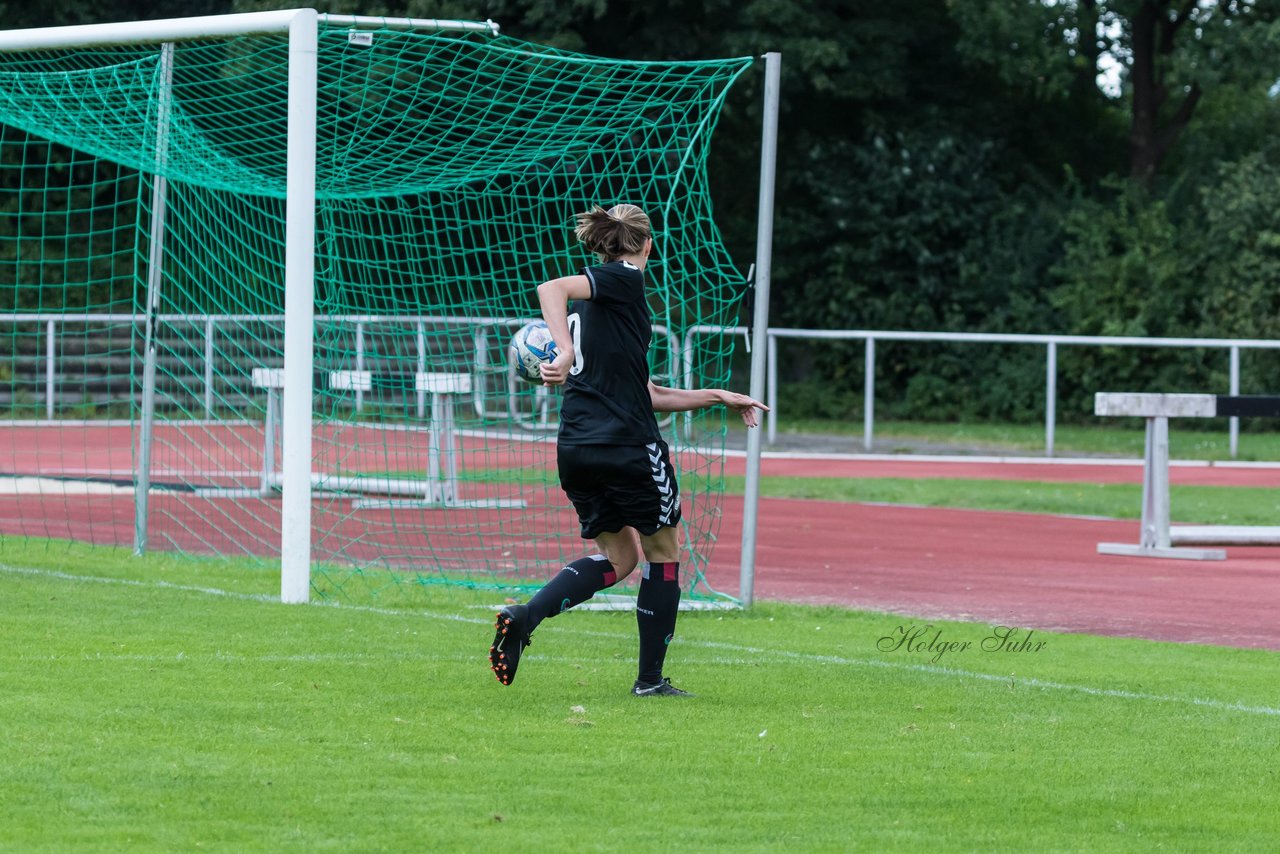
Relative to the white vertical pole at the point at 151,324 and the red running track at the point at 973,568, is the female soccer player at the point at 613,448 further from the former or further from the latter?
the white vertical pole at the point at 151,324

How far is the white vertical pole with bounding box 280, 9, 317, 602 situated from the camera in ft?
29.5

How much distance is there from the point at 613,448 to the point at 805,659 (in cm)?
171

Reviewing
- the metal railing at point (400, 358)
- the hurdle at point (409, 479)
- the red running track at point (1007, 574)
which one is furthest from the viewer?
the metal railing at point (400, 358)

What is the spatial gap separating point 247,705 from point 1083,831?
2853 millimetres

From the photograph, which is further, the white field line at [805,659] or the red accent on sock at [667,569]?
the white field line at [805,659]

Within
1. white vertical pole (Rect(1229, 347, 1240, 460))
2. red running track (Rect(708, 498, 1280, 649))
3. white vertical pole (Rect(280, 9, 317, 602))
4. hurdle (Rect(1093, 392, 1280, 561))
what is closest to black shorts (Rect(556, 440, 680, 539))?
white vertical pole (Rect(280, 9, 317, 602))

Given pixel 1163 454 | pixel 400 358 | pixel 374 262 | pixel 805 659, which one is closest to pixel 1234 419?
pixel 1163 454

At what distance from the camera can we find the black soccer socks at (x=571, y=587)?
6.56 metres

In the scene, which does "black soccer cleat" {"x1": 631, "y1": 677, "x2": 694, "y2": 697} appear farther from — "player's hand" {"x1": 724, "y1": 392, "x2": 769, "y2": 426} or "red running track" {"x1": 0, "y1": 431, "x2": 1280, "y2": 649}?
"red running track" {"x1": 0, "y1": 431, "x2": 1280, "y2": 649}

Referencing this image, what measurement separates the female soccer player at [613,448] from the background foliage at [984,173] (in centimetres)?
1874

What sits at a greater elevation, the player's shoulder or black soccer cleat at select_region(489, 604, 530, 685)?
the player's shoulder

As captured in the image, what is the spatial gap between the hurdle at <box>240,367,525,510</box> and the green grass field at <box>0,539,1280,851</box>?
4.41 meters

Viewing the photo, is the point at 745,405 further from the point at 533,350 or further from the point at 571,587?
the point at 571,587

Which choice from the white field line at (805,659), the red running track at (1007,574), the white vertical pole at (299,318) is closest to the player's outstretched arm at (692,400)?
the white field line at (805,659)
